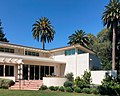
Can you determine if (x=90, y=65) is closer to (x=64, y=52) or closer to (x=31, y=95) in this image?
(x=64, y=52)

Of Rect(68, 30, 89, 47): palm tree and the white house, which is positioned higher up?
Rect(68, 30, 89, 47): palm tree

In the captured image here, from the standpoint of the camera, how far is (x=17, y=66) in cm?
3447

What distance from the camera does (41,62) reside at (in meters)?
38.0

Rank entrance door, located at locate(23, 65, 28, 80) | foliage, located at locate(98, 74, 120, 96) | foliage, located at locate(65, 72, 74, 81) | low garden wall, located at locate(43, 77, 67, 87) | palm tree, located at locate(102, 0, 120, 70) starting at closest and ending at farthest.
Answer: foliage, located at locate(98, 74, 120, 96) < low garden wall, located at locate(43, 77, 67, 87) < entrance door, located at locate(23, 65, 28, 80) < foliage, located at locate(65, 72, 74, 81) < palm tree, located at locate(102, 0, 120, 70)

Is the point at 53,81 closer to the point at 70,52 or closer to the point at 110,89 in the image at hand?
the point at 110,89

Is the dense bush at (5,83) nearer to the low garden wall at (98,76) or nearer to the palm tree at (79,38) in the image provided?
the low garden wall at (98,76)

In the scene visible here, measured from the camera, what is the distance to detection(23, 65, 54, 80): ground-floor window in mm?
35938

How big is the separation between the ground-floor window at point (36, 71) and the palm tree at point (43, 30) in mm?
22569

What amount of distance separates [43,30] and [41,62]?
25762mm

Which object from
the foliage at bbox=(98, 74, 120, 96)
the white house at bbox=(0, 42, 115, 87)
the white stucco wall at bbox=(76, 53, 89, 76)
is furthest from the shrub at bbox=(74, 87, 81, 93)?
the white stucco wall at bbox=(76, 53, 89, 76)

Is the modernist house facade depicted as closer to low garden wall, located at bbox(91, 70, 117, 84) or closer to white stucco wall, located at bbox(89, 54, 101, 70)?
white stucco wall, located at bbox(89, 54, 101, 70)

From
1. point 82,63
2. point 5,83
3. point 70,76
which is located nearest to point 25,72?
point 70,76

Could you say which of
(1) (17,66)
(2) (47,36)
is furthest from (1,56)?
(2) (47,36)

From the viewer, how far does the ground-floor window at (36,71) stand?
35938 mm
